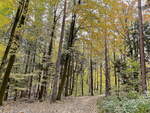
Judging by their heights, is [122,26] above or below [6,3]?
above

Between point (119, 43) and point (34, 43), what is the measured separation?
10.2 meters

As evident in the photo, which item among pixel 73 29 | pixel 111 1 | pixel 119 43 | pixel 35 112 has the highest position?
pixel 111 1

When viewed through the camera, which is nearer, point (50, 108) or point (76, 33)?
point (50, 108)

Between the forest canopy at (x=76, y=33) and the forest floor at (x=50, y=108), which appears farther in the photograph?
the forest canopy at (x=76, y=33)

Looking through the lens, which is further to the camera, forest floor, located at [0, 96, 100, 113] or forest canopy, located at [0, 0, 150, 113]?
forest canopy, located at [0, 0, 150, 113]

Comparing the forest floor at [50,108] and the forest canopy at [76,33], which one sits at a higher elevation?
the forest canopy at [76,33]

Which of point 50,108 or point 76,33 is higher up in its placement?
point 76,33

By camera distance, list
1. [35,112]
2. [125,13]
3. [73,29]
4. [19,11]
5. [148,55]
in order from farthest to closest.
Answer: [148,55], [125,13], [73,29], [19,11], [35,112]

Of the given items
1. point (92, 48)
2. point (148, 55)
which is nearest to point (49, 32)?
point (92, 48)

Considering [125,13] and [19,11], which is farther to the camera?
[125,13]

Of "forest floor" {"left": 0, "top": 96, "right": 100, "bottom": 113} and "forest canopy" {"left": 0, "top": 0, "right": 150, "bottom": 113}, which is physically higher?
"forest canopy" {"left": 0, "top": 0, "right": 150, "bottom": 113}

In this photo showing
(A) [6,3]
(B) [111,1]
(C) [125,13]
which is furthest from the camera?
(C) [125,13]

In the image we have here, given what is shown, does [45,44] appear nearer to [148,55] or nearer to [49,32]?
[49,32]

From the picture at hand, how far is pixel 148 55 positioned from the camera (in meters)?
15.2
